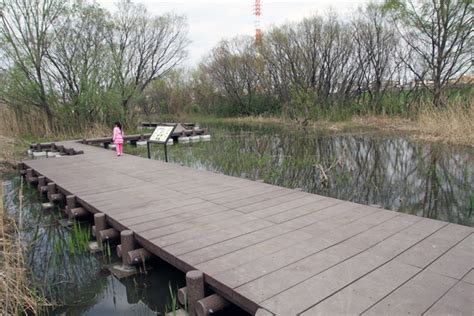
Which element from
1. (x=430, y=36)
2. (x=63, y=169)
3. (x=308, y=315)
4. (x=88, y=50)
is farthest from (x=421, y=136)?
(x=88, y=50)

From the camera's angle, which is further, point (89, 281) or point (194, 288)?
point (89, 281)

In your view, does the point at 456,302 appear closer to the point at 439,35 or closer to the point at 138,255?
the point at 138,255

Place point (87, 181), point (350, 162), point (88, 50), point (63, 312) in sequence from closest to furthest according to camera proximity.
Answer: point (63, 312) → point (87, 181) → point (350, 162) → point (88, 50)

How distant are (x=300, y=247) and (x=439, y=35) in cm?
1411

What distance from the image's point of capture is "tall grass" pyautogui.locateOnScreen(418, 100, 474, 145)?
9.22 m

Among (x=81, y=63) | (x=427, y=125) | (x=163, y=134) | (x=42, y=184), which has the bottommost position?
(x=42, y=184)

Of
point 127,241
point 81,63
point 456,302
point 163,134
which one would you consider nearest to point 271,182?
point 163,134

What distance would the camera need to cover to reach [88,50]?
45.3 feet

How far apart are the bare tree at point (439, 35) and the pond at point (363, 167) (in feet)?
16.0

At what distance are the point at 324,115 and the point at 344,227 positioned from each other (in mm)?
14867

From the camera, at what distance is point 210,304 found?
89.8 inches

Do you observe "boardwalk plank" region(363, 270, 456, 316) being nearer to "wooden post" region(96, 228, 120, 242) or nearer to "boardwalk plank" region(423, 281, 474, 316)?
"boardwalk plank" region(423, 281, 474, 316)

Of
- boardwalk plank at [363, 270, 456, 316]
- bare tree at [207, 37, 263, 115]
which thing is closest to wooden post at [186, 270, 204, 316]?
boardwalk plank at [363, 270, 456, 316]

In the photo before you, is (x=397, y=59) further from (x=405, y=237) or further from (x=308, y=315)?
(x=308, y=315)
